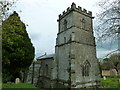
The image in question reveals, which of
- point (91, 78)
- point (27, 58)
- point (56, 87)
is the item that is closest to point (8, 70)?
point (27, 58)

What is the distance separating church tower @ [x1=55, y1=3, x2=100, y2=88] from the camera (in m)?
16.0

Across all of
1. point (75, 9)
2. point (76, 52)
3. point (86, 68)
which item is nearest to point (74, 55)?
point (76, 52)

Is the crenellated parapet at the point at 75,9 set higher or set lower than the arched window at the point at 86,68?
higher

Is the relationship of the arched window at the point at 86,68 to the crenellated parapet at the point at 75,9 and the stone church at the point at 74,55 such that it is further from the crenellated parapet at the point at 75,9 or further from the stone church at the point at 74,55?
the crenellated parapet at the point at 75,9

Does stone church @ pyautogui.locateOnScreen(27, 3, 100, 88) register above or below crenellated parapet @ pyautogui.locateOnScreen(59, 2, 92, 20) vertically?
below

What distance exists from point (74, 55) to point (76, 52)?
2.55 feet

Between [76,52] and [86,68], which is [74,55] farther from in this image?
[86,68]

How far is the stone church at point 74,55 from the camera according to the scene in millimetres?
16047

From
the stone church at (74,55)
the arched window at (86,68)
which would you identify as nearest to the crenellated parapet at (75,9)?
the stone church at (74,55)

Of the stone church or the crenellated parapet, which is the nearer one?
the stone church

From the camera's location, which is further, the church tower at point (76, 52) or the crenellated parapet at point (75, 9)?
the crenellated parapet at point (75, 9)

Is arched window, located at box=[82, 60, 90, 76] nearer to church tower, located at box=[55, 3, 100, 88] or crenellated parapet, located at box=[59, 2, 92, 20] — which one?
church tower, located at box=[55, 3, 100, 88]

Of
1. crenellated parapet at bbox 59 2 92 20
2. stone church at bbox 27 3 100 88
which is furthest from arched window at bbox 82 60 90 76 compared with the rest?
crenellated parapet at bbox 59 2 92 20

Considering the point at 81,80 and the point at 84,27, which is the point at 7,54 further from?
the point at 84,27
